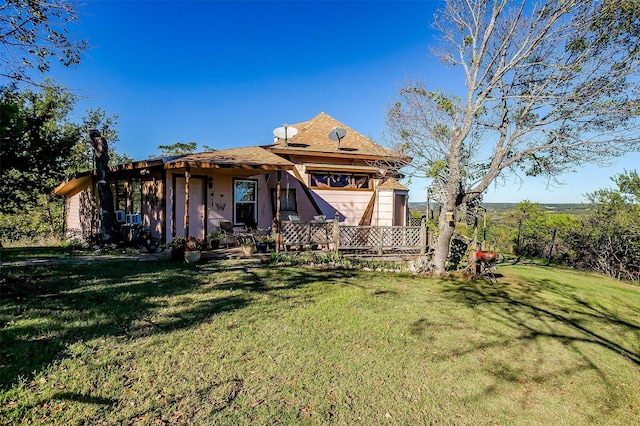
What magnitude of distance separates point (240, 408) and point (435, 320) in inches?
158

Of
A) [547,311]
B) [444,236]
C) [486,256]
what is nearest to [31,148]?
[444,236]

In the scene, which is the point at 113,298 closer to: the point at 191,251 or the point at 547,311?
the point at 191,251

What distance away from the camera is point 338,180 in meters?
14.0

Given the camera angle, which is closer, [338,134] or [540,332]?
[540,332]

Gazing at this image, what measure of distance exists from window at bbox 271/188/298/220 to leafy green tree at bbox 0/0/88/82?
315 inches

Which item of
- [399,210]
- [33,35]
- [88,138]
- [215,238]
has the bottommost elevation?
[215,238]

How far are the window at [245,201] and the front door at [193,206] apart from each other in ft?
3.99

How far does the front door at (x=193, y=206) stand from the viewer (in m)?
11.0

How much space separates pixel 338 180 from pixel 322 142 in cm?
220

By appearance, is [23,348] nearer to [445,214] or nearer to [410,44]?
[445,214]

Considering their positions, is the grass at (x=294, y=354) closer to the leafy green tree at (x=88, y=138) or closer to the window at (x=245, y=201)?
the window at (x=245, y=201)

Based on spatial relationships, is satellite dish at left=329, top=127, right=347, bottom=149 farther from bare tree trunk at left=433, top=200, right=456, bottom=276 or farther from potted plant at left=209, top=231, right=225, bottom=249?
potted plant at left=209, top=231, right=225, bottom=249

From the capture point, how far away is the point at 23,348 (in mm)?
3740

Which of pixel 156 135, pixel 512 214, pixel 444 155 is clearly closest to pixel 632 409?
pixel 444 155
